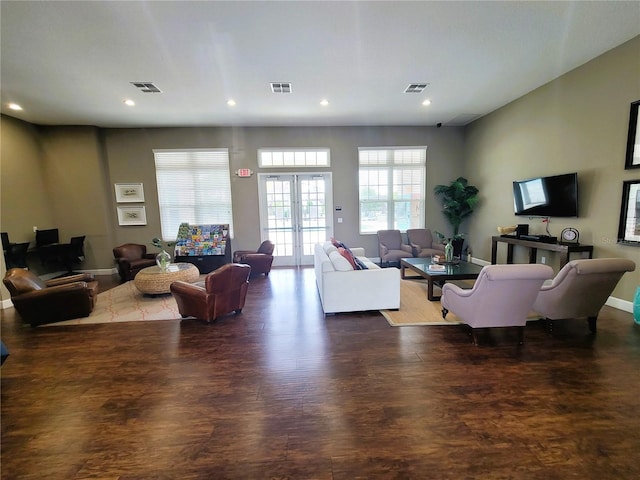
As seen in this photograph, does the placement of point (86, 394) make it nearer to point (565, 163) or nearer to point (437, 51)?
point (437, 51)

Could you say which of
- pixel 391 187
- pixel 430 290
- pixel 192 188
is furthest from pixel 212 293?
pixel 391 187

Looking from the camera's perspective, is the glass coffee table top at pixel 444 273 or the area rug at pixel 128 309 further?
the glass coffee table top at pixel 444 273

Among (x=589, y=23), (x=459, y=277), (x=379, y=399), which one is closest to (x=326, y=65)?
(x=589, y=23)

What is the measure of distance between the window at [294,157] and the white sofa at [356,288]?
148 inches

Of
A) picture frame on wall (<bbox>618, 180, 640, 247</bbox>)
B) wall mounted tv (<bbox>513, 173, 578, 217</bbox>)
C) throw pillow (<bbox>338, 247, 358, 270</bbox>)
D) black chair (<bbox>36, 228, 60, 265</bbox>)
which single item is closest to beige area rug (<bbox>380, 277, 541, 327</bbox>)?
throw pillow (<bbox>338, 247, 358, 270</bbox>)

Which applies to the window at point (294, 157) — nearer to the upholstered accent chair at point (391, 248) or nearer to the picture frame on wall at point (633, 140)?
the upholstered accent chair at point (391, 248)

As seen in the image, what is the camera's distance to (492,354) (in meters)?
2.62

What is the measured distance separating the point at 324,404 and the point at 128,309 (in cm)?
365

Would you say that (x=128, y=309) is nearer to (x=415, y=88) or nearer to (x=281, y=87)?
(x=281, y=87)

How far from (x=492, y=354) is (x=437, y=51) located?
147 inches

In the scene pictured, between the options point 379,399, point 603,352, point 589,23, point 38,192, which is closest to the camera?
point 379,399

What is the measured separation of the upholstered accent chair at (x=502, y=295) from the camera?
8.06ft

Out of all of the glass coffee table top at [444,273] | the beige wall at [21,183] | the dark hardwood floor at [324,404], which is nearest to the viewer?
the dark hardwood floor at [324,404]

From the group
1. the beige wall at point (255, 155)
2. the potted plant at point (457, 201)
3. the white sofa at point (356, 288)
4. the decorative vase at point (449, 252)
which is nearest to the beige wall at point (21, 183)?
the beige wall at point (255, 155)
